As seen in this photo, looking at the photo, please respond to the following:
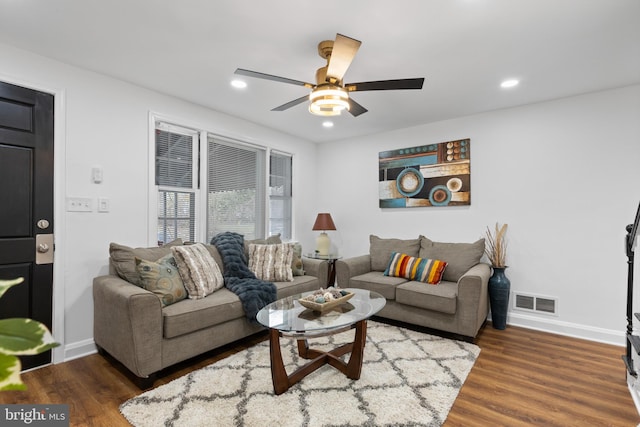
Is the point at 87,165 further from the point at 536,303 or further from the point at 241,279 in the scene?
the point at 536,303

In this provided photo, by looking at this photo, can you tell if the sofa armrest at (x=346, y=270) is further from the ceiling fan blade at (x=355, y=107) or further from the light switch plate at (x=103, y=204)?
the light switch plate at (x=103, y=204)

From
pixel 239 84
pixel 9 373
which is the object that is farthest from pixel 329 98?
pixel 9 373

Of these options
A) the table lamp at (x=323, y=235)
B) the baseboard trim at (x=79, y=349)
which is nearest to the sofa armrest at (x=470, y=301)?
the table lamp at (x=323, y=235)

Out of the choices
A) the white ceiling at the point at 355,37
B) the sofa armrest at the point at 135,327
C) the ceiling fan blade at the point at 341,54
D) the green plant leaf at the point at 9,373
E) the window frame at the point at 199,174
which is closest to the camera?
the green plant leaf at the point at 9,373

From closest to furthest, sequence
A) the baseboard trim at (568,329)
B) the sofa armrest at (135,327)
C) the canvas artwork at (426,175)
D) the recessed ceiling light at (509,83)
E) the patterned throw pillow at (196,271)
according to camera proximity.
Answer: the sofa armrest at (135,327), the patterned throw pillow at (196,271), the recessed ceiling light at (509,83), the baseboard trim at (568,329), the canvas artwork at (426,175)

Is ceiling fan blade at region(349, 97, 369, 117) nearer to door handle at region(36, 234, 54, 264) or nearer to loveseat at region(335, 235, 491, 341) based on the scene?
loveseat at region(335, 235, 491, 341)

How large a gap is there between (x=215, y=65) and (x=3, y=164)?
1.71 m

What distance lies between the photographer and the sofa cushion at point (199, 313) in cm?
234

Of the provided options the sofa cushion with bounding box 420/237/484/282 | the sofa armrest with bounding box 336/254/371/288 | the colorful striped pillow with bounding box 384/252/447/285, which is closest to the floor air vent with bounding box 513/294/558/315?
the sofa cushion with bounding box 420/237/484/282

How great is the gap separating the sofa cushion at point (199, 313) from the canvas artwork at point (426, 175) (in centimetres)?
255

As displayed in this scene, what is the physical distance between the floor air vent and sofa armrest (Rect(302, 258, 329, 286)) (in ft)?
6.89

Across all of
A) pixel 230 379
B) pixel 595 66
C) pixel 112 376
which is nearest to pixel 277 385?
pixel 230 379

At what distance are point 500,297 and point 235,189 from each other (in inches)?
127

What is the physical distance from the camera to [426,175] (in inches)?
164
